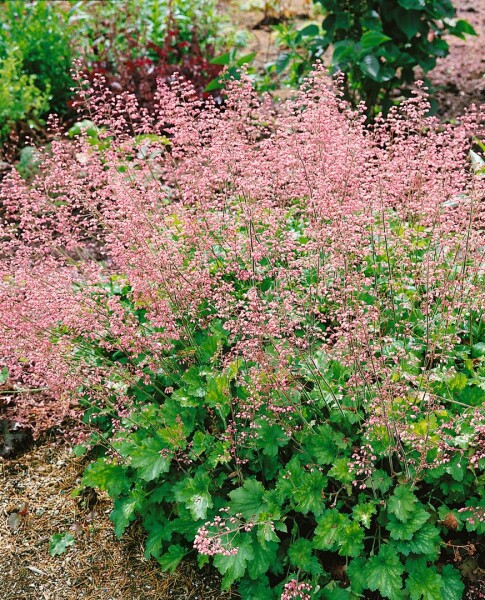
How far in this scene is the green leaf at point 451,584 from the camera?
2.71 meters

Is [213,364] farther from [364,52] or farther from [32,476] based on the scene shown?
[364,52]

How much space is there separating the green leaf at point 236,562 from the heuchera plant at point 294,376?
1 cm

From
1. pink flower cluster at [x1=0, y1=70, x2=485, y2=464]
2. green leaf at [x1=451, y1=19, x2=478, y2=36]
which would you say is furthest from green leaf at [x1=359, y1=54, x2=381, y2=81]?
pink flower cluster at [x1=0, y1=70, x2=485, y2=464]

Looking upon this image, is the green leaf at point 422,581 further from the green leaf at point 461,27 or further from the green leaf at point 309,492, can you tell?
the green leaf at point 461,27

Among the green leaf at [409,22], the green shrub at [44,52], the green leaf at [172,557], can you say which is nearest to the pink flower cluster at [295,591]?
the green leaf at [172,557]

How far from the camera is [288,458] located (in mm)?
3105

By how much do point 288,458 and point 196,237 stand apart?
1.09 m

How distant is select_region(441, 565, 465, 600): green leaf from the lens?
8.89ft

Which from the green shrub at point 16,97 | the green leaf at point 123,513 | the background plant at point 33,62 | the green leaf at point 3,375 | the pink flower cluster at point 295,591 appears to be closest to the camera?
the pink flower cluster at point 295,591

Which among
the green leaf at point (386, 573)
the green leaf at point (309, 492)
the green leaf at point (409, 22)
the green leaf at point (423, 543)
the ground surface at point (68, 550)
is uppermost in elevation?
the green leaf at point (409, 22)

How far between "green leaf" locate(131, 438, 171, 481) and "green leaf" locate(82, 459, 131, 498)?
0.14 metres

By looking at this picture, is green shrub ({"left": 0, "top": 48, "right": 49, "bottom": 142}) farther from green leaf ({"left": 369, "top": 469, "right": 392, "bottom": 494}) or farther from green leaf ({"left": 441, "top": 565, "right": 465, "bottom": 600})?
green leaf ({"left": 441, "top": 565, "right": 465, "bottom": 600})

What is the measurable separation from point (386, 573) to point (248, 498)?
0.61 meters

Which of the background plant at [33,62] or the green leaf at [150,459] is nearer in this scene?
the green leaf at [150,459]
